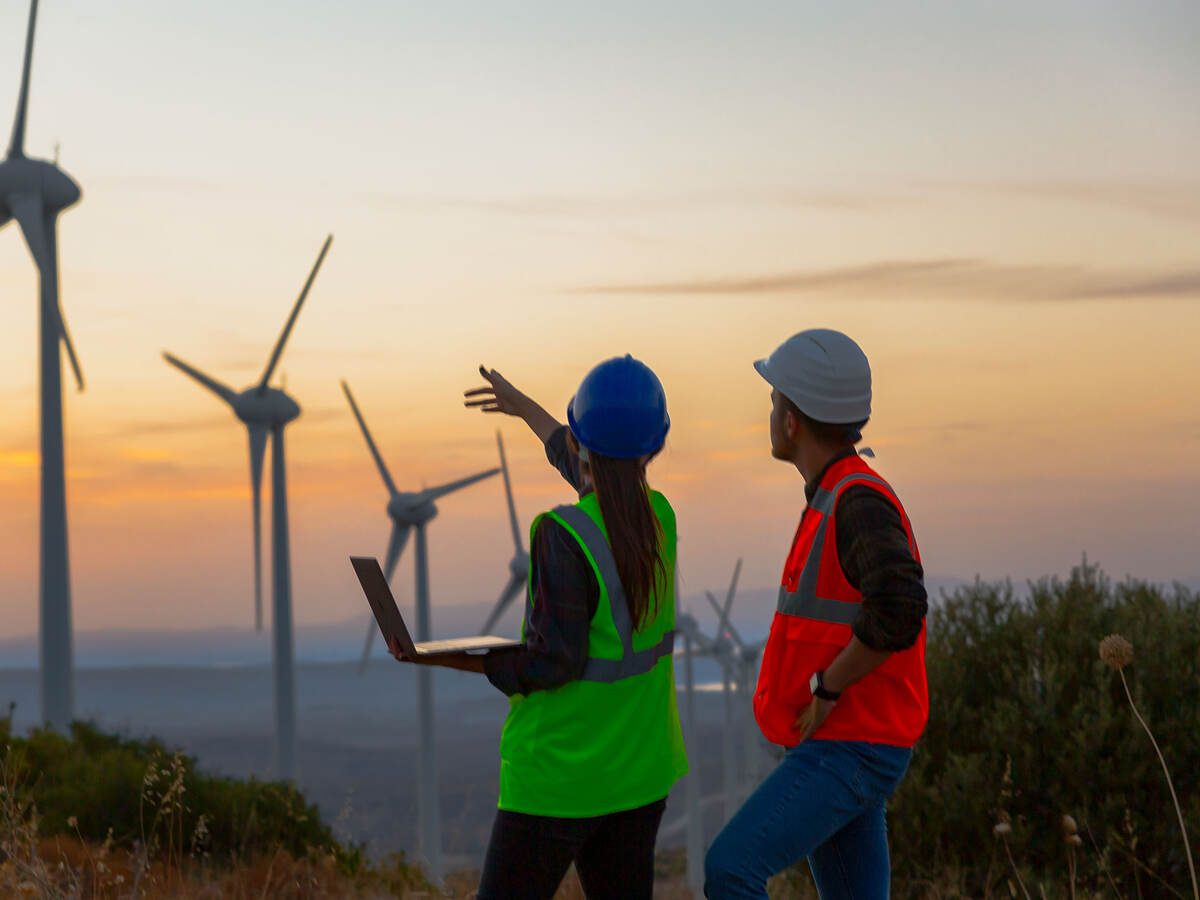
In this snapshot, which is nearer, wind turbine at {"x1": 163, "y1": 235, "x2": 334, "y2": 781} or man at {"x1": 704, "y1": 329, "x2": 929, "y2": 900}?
man at {"x1": 704, "y1": 329, "x2": 929, "y2": 900}

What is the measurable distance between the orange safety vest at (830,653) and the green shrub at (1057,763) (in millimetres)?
4115

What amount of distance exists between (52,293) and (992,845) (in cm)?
2013

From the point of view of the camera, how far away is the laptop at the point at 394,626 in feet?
11.1

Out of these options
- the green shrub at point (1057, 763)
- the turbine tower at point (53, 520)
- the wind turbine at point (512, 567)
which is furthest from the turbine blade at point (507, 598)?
the green shrub at point (1057, 763)

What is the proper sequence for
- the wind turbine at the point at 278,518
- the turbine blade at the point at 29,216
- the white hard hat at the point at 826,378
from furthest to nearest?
1. the wind turbine at the point at 278,518
2. the turbine blade at the point at 29,216
3. the white hard hat at the point at 826,378

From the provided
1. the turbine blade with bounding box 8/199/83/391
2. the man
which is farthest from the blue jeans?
the turbine blade with bounding box 8/199/83/391

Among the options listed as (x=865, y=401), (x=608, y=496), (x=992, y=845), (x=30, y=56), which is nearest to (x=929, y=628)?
(x=992, y=845)

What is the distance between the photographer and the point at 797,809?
3688 mm

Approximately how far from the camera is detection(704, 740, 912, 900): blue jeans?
3645 millimetres

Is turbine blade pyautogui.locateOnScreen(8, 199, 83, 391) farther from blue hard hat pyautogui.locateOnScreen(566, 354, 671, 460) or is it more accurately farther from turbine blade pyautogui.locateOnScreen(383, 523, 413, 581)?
blue hard hat pyautogui.locateOnScreen(566, 354, 671, 460)

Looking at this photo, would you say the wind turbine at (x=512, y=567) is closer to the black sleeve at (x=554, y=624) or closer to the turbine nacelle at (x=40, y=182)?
the turbine nacelle at (x=40, y=182)

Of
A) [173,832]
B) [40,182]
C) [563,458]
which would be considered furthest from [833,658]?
[40,182]

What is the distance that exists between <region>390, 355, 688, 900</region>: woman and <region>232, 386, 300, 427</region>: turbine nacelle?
94.5 ft

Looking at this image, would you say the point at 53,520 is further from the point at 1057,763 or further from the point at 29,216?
the point at 1057,763
